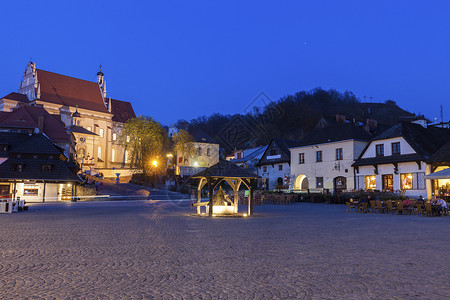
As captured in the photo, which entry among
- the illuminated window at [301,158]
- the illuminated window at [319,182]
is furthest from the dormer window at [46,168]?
the illuminated window at [319,182]

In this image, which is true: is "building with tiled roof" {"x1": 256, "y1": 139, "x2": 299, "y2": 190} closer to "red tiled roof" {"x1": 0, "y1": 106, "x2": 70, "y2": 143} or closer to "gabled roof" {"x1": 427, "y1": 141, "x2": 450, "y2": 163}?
"gabled roof" {"x1": 427, "y1": 141, "x2": 450, "y2": 163}

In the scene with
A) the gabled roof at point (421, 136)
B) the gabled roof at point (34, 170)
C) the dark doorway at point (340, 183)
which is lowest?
the dark doorway at point (340, 183)

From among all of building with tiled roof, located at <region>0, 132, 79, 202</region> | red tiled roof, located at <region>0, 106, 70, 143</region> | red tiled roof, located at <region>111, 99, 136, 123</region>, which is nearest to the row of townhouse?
building with tiled roof, located at <region>0, 132, 79, 202</region>

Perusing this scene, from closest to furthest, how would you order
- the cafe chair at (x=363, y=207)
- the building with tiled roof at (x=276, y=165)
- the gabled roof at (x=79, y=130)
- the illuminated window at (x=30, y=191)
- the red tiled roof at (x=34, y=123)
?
the cafe chair at (x=363, y=207), the illuminated window at (x=30, y=191), the building with tiled roof at (x=276, y=165), the red tiled roof at (x=34, y=123), the gabled roof at (x=79, y=130)

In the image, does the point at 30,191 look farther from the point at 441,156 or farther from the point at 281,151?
the point at 441,156

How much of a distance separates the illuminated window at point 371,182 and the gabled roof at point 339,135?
4.34 metres

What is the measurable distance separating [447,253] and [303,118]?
84.5 meters

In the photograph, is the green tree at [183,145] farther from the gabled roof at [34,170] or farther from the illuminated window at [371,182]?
the illuminated window at [371,182]

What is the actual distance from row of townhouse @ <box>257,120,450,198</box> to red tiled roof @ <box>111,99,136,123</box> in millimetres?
49459

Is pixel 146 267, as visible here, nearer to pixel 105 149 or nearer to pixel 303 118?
pixel 105 149

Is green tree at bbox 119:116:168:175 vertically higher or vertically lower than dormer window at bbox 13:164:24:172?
higher

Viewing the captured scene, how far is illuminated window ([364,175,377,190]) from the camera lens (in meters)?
36.4

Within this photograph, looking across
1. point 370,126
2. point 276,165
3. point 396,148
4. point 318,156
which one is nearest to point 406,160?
point 396,148

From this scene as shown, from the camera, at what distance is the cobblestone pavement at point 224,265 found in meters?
5.51
